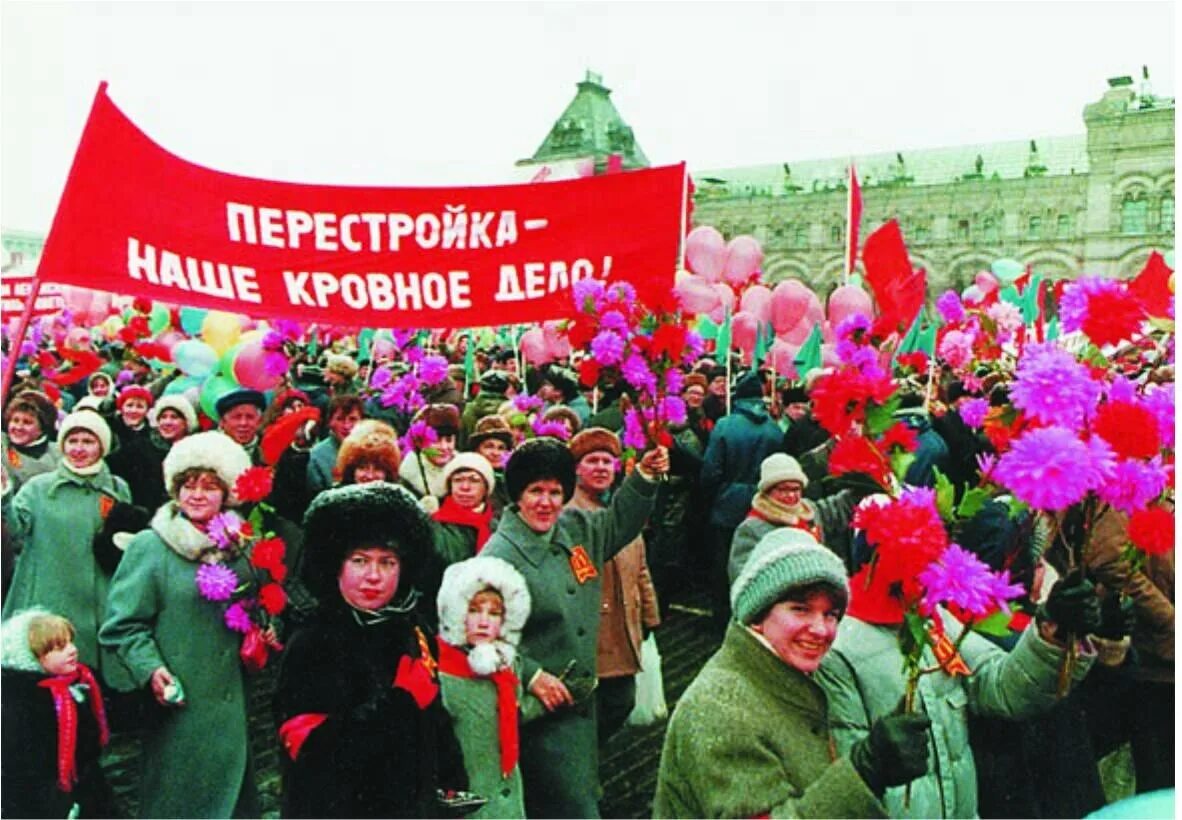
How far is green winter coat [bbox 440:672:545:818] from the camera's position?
305cm

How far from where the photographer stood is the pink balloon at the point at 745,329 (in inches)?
333

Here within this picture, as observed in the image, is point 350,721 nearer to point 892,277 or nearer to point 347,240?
point 347,240

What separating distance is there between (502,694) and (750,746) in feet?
3.82

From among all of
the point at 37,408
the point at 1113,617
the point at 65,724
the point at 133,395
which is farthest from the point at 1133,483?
the point at 133,395

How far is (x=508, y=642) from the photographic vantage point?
3.12 meters

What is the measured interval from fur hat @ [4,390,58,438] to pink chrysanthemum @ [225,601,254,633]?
209cm

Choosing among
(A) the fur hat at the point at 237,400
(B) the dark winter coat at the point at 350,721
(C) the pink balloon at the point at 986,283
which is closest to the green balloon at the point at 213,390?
(A) the fur hat at the point at 237,400

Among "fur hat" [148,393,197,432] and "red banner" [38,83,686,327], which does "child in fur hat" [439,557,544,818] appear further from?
"fur hat" [148,393,197,432]

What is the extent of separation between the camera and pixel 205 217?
12.8ft

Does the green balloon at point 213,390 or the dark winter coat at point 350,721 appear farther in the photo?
the green balloon at point 213,390

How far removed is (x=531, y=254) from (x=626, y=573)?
1309mm

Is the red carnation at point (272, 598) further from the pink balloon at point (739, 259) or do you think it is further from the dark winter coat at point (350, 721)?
the pink balloon at point (739, 259)

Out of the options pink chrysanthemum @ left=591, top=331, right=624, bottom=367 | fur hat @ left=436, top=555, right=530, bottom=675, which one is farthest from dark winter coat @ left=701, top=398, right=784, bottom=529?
fur hat @ left=436, top=555, right=530, bottom=675

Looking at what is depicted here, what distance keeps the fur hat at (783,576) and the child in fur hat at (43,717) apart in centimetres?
193
